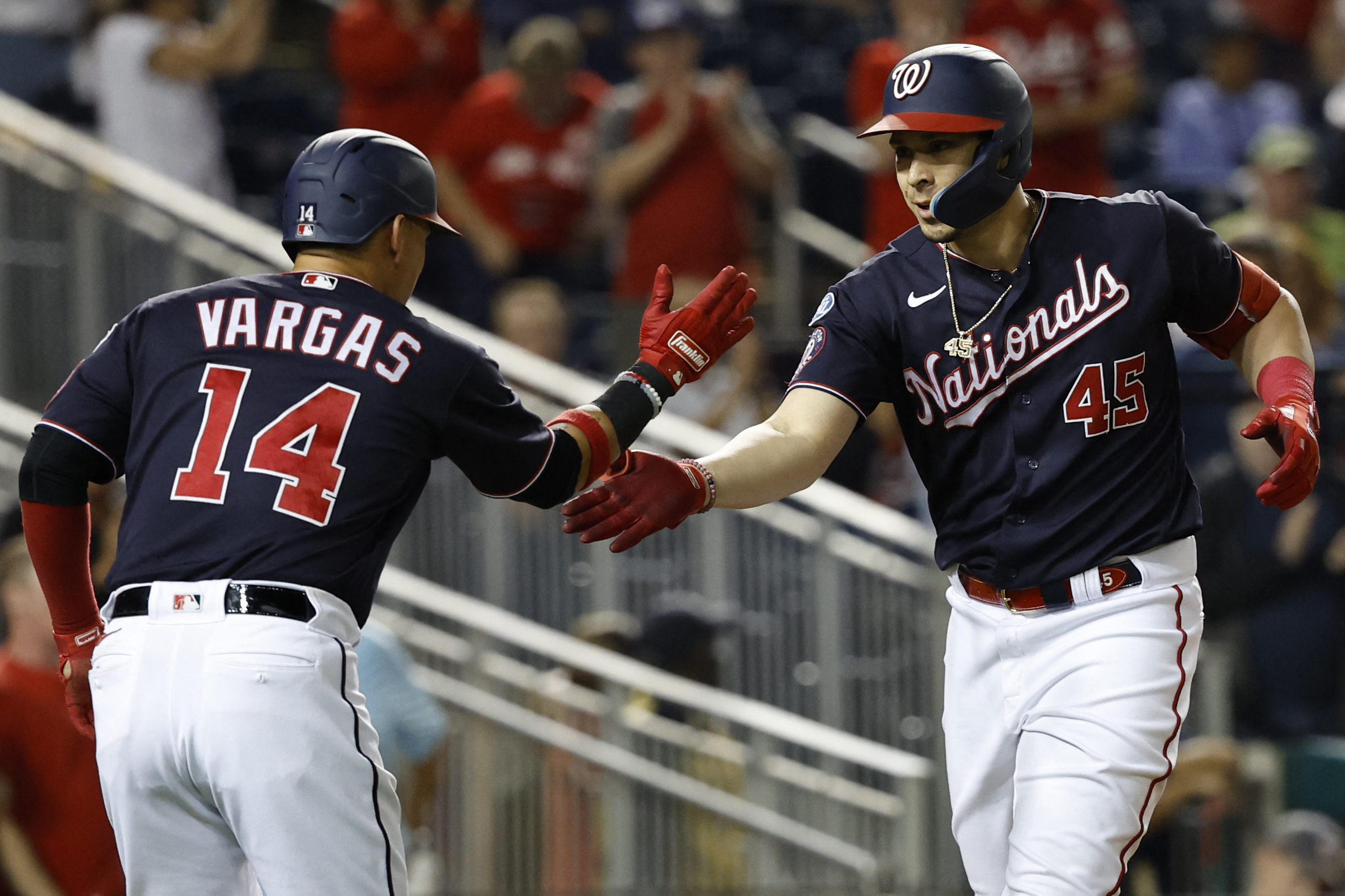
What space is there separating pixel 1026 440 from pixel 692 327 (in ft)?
2.72

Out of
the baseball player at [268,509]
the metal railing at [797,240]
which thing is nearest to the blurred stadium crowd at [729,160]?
the metal railing at [797,240]

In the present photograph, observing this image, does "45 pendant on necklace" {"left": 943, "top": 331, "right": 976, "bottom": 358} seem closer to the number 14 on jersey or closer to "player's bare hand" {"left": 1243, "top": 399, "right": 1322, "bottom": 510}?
the number 14 on jersey

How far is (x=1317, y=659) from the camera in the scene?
7129 mm

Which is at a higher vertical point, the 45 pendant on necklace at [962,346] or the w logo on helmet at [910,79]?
the w logo on helmet at [910,79]

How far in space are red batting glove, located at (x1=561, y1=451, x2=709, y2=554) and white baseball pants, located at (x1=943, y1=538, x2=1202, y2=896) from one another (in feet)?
2.42

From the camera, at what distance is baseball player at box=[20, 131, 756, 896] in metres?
3.54

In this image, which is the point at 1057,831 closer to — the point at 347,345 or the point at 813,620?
the point at 347,345

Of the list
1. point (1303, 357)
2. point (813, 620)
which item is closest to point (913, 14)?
point (813, 620)

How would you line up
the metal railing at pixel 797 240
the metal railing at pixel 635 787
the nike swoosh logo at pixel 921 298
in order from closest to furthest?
the nike swoosh logo at pixel 921 298
the metal railing at pixel 635 787
the metal railing at pixel 797 240

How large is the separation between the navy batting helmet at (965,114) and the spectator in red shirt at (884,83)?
4215 millimetres

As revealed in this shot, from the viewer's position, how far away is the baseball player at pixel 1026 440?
3799 mm

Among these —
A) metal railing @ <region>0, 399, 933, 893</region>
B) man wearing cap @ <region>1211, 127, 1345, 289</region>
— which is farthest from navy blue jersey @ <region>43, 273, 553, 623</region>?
man wearing cap @ <region>1211, 127, 1345, 289</region>

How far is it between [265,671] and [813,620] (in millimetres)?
3566

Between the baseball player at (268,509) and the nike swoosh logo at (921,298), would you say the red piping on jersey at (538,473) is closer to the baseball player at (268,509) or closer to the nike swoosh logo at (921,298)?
the baseball player at (268,509)
